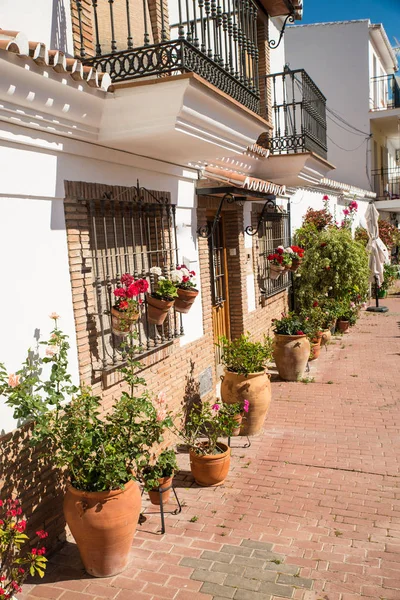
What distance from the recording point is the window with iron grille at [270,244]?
1008 centimetres

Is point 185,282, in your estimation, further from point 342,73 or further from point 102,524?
point 342,73

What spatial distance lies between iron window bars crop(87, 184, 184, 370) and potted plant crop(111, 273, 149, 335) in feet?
0.37

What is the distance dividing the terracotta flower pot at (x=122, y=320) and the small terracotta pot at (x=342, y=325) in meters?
8.57

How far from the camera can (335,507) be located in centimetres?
498

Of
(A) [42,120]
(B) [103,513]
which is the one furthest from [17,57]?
(B) [103,513]

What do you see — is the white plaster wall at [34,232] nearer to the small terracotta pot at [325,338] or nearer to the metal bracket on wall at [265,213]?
the metal bracket on wall at [265,213]

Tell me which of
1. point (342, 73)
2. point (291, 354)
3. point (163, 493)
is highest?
point (342, 73)

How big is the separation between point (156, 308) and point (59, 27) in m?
2.76

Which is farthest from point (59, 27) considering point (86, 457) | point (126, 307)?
point (86, 457)

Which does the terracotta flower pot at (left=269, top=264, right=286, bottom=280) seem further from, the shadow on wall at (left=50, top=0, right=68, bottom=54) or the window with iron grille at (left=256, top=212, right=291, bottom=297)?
the shadow on wall at (left=50, top=0, right=68, bottom=54)

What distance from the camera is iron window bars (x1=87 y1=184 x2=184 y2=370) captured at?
507cm

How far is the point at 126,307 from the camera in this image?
4.89 metres

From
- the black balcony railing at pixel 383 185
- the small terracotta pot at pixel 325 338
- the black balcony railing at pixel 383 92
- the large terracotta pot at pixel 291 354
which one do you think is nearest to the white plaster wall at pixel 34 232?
the large terracotta pot at pixel 291 354

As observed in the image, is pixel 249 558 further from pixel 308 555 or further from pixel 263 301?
pixel 263 301
